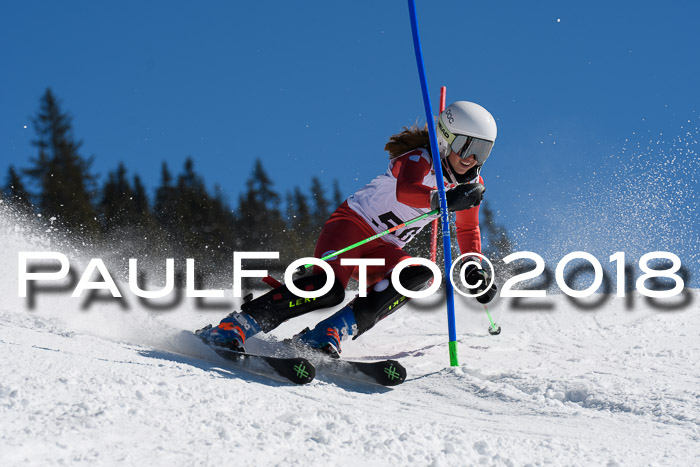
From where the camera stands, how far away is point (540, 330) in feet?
17.4

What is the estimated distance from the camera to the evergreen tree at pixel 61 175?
27.9 m

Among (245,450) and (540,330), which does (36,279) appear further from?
(540,330)

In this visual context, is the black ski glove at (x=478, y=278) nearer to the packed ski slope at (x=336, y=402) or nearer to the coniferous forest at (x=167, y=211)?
the packed ski slope at (x=336, y=402)

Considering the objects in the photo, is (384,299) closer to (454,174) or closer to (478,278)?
(478,278)

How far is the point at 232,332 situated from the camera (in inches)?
139

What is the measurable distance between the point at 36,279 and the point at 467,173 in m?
3.27

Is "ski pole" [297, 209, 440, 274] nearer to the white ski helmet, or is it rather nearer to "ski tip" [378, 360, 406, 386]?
the white ski helmet

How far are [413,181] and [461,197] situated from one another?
32cm

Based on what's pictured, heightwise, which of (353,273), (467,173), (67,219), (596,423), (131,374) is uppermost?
(67,219)

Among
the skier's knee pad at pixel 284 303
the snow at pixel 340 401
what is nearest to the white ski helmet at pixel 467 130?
the skier's knee pad at pixel 284 303

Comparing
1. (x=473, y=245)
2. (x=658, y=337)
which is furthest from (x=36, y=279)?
(x=658, y=337)

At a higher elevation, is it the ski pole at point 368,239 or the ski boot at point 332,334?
the ski pole at point 368,239

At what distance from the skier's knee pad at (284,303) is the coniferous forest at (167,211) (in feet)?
74.3

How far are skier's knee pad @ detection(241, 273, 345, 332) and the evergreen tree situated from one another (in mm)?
26205
